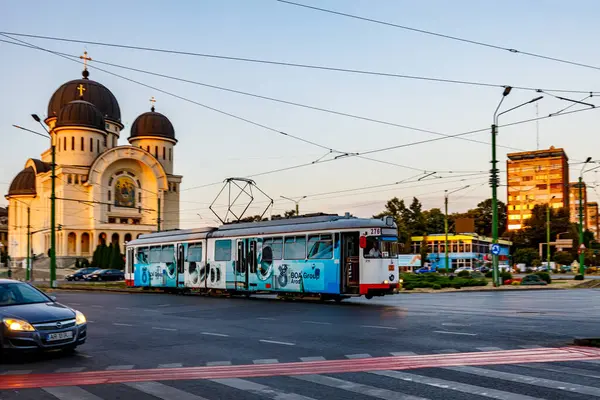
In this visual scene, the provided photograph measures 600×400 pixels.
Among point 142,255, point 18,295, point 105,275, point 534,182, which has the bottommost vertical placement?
point 105,275

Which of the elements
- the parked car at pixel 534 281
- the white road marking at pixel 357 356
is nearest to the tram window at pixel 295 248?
the white road marking at pixel 357 356

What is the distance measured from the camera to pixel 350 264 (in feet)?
76.1

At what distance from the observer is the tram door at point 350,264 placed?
23094 millimetres

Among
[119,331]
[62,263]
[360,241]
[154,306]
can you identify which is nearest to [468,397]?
[119,331]

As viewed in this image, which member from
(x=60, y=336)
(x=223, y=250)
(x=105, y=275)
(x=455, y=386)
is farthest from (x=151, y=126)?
(x=455, y=386)

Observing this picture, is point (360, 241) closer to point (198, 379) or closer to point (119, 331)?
point (119, 331)

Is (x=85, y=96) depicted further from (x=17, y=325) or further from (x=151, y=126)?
(x=17, y=325)

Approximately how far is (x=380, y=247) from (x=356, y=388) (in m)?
15.0

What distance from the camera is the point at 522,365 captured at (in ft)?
31.9

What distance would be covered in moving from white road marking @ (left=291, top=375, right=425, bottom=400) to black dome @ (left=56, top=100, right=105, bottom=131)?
85480 millimetres

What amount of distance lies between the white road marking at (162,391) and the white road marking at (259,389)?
66cm

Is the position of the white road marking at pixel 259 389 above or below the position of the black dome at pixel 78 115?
below

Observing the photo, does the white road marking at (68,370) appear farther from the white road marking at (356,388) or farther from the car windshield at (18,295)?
the white road marking at (356,388)

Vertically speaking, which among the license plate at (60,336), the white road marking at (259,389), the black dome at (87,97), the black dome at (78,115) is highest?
the black dome at (87,97)
